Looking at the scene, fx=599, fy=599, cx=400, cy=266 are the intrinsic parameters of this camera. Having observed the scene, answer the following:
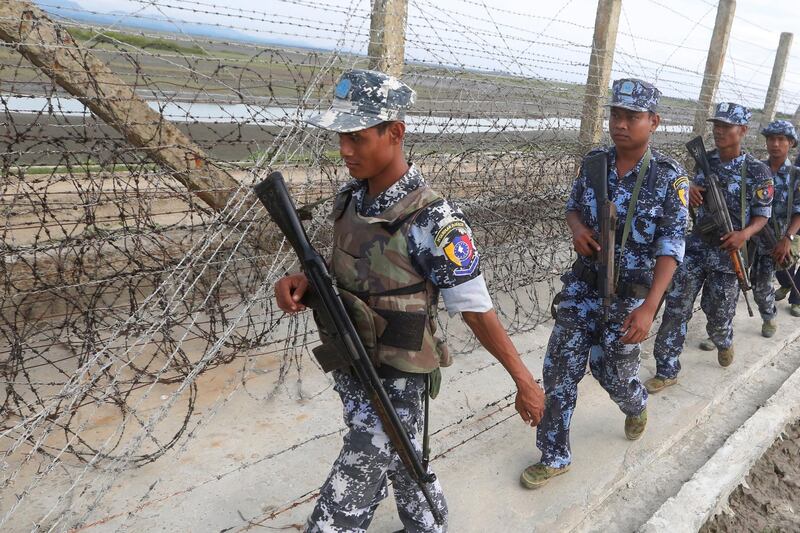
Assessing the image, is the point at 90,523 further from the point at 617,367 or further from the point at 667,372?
the point at 667,372

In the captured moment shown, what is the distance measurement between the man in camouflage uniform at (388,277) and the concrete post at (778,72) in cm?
1016

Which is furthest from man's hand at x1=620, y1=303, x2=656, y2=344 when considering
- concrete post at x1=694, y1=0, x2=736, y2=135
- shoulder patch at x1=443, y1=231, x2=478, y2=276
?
concrete post at x1=694, y1=0, x2=736, y2=135

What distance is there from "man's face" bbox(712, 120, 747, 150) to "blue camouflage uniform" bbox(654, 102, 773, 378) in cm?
5

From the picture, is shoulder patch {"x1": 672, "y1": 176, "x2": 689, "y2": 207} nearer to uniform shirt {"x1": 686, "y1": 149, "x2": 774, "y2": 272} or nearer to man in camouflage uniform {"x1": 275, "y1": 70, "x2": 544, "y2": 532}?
man in camouflage uniform {"x1": 275, "y1": 70, "x2": 544, "y2": 532}

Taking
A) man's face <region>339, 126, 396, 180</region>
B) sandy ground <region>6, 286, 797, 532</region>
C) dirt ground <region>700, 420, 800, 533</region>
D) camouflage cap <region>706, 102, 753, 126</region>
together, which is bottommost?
dirt ground <region>700, 420, 800, 533</region>

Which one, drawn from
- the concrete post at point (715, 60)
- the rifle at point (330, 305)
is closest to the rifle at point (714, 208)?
the rifle at point (330, 305)

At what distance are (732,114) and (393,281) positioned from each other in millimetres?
3014

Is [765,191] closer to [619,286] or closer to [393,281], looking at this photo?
[619,286]

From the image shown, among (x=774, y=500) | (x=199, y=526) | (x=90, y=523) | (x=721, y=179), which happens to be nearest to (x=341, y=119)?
(x=199, y=526)

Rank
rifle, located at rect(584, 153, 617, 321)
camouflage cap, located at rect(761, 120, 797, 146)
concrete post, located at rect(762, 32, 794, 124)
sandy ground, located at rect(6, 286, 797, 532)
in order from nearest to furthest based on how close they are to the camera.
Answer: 1. sandy ground, located at rect(6, 286, 797, 532)
2. rifle, located at rect(584, 153, 617, 321)
3. camouflage cap, located at rect(761, 120, 797, 146)
4. concrete post, located at rect(762, 32, 794, 124)

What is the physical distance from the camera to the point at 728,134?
151 inches

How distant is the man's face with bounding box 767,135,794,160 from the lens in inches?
176

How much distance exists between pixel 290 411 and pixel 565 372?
57.6 inches

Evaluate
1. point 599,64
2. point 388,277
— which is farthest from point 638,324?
point 599,64
